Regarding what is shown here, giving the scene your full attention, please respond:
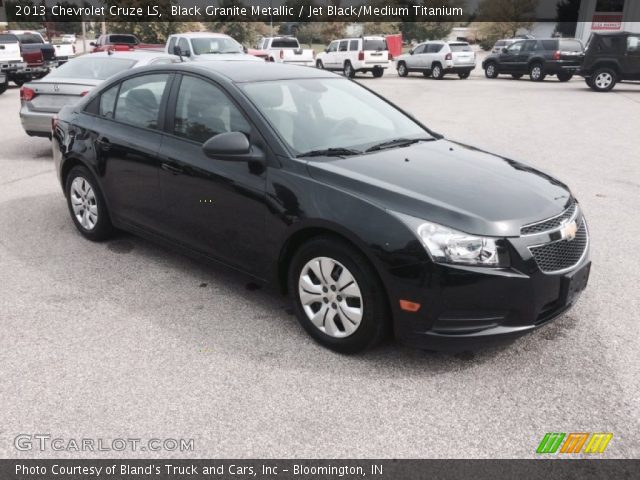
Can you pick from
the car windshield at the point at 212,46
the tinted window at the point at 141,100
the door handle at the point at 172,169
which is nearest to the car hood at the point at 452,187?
the door handle at the point at 172,169

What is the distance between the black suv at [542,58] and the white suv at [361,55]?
17.8ft

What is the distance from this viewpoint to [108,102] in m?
5.25

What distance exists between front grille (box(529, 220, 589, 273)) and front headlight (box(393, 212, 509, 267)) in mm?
225

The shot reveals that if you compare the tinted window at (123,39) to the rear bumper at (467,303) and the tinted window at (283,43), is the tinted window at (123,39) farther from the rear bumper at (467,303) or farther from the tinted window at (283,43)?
the rear bumper at (467,303)

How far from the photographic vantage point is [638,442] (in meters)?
2.87

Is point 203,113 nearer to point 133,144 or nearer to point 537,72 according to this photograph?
point 133,144

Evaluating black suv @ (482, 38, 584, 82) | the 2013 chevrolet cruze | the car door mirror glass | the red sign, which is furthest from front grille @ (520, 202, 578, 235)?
the red sign

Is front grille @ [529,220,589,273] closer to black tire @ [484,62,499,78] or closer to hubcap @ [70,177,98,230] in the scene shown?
hubcap @ [70,177,98,230]

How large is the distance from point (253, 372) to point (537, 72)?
2661cm

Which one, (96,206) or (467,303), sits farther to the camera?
(96,206)

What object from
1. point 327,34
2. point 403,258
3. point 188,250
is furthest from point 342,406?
point 327,34

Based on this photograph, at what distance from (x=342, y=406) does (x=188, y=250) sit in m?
1.91

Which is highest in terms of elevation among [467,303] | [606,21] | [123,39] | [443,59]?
[606,21]

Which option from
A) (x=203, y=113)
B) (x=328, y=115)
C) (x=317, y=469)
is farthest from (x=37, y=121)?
(x=317, y=469)
